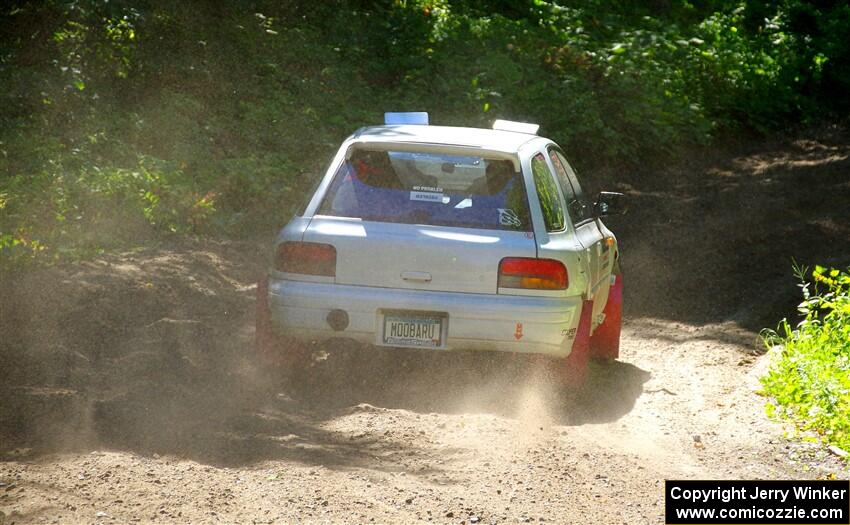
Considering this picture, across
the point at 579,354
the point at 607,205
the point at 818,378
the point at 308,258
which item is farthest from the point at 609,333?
the point at 308,258

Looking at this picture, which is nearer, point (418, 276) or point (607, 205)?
point (418, 276)

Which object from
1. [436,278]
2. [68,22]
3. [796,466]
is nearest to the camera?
[796,466]

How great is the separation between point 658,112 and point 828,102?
6.12 m

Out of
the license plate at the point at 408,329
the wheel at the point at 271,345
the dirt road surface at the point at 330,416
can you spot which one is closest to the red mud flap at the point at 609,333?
the dirt road surface at the point at 330,416

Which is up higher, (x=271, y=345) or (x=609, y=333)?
(x=271, y=345)

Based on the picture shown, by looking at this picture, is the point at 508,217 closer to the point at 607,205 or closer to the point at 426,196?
the point at 426,196

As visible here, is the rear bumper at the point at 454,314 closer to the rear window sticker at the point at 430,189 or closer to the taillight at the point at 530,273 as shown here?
the taillight at the point at 530,273

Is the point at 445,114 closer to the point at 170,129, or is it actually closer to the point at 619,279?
the point at 170,129

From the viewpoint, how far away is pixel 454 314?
6.90m

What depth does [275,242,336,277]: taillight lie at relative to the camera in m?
6.99

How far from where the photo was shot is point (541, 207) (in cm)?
715

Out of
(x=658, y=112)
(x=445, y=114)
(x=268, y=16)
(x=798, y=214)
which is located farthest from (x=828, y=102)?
(x=268, y=16)

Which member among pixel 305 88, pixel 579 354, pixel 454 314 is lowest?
pixel 579 354

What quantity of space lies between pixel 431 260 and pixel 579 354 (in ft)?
3.83
